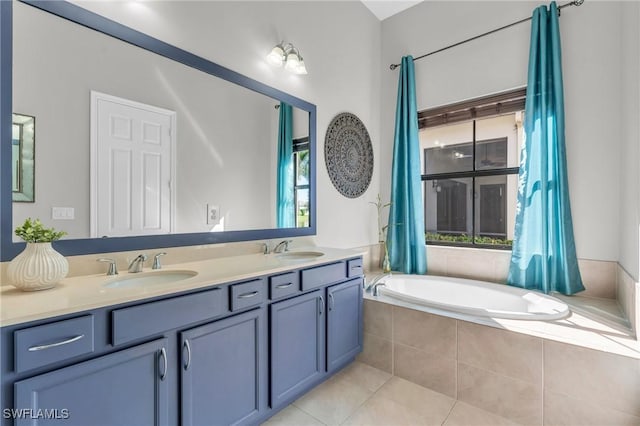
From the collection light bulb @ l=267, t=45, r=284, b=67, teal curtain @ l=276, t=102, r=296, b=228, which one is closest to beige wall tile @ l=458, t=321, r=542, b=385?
teal curtain @ l=276, t=102, r=296, b=228

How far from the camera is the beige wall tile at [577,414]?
4.73 feet

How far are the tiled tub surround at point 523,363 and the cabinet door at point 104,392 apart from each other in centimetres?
153

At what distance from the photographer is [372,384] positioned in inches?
80.3

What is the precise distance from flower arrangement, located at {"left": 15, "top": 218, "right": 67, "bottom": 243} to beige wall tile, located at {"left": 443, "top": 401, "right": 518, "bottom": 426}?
82.4 inches

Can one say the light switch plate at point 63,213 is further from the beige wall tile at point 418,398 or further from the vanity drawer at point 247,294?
the beige wall tile at point 418,398

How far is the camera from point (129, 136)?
1493 millimetres

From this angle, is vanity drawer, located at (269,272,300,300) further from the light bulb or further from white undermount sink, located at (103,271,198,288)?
the light bulb

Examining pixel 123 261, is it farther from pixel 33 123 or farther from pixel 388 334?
pixel 388 334

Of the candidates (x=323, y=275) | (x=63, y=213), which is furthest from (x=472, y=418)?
(x=63, y=213)

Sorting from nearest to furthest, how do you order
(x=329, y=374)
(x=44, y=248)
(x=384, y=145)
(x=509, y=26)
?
(x=44, y=248) < (x=329, y=374) < (x=509, y=26) < (x=384, y=145)

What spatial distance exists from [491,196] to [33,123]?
3318mm

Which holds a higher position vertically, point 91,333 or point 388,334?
point 91,333

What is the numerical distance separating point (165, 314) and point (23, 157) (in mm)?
858

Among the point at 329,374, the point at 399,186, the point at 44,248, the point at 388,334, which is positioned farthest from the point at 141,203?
the point at 399,186
